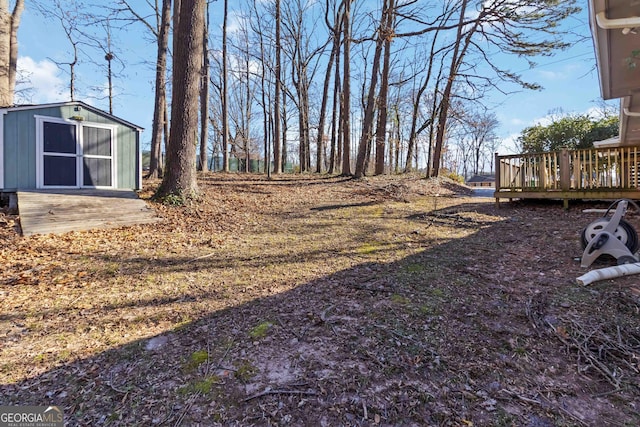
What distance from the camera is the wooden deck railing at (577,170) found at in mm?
6621

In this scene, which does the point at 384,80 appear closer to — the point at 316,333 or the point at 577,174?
the point at 577,174

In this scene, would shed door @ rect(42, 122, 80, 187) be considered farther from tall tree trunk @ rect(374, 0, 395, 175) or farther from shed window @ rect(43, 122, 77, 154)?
tall tree trunk @ rect(374, 0, 395, 175)

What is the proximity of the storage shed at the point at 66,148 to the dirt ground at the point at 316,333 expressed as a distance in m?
2.44

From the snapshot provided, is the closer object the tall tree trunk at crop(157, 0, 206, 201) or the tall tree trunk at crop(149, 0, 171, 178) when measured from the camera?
the tall tree trunk at crop(157, 0, 206, 201)

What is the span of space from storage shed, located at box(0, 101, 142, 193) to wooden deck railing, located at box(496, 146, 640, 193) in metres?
9.82

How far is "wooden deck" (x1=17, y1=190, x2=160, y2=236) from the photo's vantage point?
16.1ft

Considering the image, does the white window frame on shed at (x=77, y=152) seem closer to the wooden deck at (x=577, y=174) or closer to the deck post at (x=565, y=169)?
the wooden deck at (x=577, y=174)

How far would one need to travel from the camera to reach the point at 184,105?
21.4ft

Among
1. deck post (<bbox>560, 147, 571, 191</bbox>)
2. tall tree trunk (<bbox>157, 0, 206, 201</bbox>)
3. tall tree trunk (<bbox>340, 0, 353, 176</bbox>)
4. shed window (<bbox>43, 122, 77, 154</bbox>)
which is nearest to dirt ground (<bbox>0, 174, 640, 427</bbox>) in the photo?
tall tree trunk (<bbox>157, 0, 206, 201</bbox>)

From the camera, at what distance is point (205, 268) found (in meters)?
3.77

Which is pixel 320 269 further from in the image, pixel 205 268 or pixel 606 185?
pixel 606 185

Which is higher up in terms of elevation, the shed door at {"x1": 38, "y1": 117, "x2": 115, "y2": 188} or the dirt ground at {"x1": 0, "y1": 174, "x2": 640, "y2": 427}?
the shed door at {"x1": 38, "y1": 117, "x2": 115, "y2": 188}

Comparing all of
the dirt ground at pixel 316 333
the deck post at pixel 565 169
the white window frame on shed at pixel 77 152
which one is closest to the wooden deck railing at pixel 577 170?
the deck post at pixel 565 169

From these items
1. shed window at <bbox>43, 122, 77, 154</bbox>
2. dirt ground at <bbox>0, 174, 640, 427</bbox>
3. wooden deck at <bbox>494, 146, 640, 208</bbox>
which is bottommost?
dirt ground at <bbox>0, 174, 640, 427</bbox>
